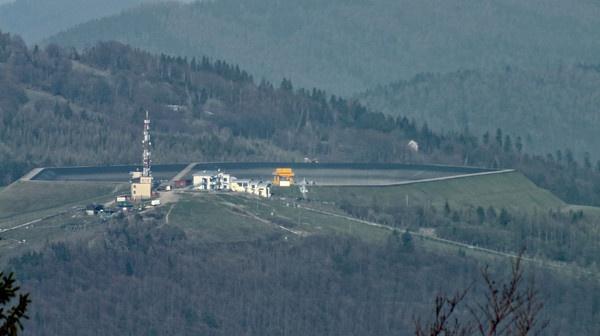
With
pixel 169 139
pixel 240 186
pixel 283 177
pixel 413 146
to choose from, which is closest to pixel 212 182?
pixel 240 186

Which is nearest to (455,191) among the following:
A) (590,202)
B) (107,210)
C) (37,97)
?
(590,202)

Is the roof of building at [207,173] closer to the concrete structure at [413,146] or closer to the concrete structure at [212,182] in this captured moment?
the concrete structure at [212,182]

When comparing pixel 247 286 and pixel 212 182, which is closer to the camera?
pixel 247 286

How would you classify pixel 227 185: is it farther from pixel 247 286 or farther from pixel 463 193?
pixel 247 286

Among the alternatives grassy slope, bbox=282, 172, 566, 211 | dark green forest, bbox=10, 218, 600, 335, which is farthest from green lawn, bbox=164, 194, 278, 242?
grassy slope, bbox=282, 172, 566, 211

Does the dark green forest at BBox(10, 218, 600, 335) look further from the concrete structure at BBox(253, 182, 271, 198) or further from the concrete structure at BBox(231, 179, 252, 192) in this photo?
the concrete structure at BBox(231, 179, 252, 192)

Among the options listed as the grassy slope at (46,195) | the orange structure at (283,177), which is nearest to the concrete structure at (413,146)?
the orange structure at (283,177)

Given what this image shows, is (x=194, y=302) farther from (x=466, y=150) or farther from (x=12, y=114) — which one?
(x=466, y=150)
